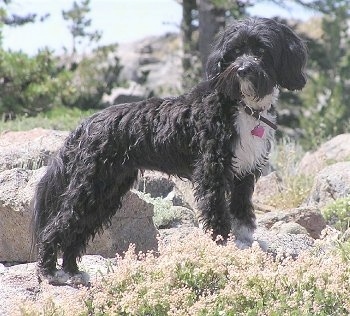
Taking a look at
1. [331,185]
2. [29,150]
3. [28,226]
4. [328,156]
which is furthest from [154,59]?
[28,226]

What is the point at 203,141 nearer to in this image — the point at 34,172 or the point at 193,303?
the point at 193,303

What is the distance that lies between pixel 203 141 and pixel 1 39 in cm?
1163

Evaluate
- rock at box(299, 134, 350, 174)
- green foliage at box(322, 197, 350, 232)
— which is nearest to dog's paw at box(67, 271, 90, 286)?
green foliage at box(322, 197, 350, 232)

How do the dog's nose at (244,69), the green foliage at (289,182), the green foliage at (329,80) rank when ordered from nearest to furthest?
the dog's nose at (244,69)
the green foliage at (289,182)
the green foliage at (329,80)

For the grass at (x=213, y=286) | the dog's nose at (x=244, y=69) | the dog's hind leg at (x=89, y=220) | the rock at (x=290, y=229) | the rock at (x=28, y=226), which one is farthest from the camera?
the rock at (x=290, y=229)

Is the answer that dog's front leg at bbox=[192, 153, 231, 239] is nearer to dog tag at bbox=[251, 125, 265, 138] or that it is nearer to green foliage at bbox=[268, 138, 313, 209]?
dog tag at bbox=[251, 125, 265, 138]

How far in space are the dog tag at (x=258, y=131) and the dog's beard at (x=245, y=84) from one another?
21cm

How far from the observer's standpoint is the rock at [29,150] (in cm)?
887

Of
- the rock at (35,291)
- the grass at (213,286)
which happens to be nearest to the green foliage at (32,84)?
the rock at (35,291)

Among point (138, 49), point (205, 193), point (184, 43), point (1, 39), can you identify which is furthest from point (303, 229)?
point (138, 49)

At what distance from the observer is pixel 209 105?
21.1 ft

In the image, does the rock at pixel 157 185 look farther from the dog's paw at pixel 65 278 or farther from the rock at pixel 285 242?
the dog's paw at pixel 65 278

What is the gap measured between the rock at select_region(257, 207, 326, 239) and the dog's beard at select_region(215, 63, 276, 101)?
8.21ft

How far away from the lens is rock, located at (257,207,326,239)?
857cm
